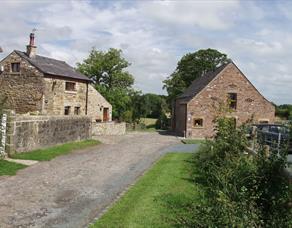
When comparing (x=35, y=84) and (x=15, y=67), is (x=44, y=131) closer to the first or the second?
(x=35, y=84)

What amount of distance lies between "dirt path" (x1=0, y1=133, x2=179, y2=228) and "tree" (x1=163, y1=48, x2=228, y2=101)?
45.4 meters

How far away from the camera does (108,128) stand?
137 ft

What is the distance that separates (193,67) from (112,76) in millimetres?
15647

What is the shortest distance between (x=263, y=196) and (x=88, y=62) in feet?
171

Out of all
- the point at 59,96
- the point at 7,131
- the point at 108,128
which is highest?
the point at 59,96

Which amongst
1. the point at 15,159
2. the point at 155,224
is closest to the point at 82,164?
the point at 15,159

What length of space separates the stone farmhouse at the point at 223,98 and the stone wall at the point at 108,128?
6.80 metres

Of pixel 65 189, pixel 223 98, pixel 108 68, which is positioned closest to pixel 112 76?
pixel 108 68

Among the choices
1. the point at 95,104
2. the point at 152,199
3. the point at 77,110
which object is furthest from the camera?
the point at 95,104

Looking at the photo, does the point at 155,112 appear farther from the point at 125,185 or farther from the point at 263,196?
the point at 263,196

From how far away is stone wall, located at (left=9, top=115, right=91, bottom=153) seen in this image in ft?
69.5

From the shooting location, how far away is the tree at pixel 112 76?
5816 centimetres

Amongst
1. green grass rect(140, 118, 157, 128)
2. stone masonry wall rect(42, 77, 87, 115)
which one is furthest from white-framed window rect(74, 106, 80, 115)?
green grass rect(140, 118, 157, 128)

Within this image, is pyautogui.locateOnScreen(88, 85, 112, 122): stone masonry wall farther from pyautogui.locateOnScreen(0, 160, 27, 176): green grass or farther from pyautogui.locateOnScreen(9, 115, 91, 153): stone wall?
pyautogui.locateOnScreen(0, 160, 27, 176): green grass
